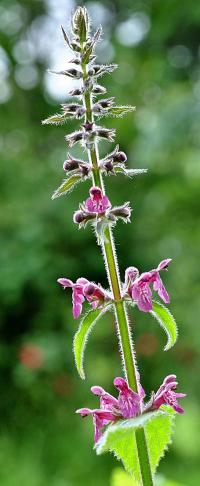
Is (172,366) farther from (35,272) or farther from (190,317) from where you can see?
(35,272)

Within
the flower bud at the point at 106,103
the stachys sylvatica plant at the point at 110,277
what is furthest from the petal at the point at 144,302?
the flower bud at the point at 106,103

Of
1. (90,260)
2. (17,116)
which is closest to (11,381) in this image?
(90,260)

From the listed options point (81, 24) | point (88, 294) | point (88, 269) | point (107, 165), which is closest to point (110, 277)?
point (88, 294)

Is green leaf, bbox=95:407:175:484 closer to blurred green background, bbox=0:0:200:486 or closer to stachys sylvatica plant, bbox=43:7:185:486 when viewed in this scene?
stachys sylvatica plant, bbox=43:7:185:486

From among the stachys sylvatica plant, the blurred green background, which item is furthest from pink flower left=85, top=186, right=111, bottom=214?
the blurred green background

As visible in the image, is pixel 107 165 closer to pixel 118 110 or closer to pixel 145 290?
pixel 118 110

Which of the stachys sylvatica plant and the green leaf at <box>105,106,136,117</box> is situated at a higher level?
the green leaf at <box>105,106,136,117</box>

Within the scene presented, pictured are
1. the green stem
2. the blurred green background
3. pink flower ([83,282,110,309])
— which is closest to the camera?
the green stem
